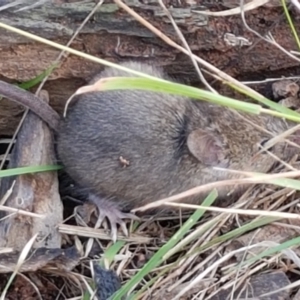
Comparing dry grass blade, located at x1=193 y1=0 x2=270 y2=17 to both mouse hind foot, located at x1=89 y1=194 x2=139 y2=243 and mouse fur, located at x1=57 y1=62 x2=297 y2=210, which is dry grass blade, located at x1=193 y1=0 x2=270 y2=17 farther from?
mouse hind foot, located at x1=89 y1=194 x2=139 y2=243

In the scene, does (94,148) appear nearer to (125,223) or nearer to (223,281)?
(125,223)

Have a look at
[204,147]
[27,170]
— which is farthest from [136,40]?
[27,170]

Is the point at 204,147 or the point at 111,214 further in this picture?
the point at 111,214

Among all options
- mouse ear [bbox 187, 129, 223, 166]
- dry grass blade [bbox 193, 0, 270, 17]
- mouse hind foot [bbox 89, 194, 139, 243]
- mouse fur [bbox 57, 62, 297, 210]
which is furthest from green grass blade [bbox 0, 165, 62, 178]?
dry grass blade [bbox 193, 0, 270, 17]

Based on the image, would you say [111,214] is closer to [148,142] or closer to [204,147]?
[148,142]

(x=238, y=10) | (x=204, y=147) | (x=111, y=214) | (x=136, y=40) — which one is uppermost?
(x=238, y=10)

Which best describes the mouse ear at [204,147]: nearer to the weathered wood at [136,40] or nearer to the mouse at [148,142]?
the mouse at [148,142]
